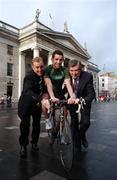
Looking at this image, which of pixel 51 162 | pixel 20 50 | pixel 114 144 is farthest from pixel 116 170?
pixel 20 50

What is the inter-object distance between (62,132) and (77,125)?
118 cm

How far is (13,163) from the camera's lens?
3.91 meters

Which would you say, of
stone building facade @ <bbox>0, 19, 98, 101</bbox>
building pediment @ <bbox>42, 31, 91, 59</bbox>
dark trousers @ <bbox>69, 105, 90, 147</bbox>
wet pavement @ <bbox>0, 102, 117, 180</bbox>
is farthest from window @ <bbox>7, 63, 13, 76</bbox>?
dark trousers @ <bbox>69, 105, 90, 147</bbox>

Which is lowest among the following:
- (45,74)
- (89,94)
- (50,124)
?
(50,124)

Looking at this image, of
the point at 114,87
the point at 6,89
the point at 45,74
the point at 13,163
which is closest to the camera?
the point at 13,163

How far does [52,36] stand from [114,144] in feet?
128

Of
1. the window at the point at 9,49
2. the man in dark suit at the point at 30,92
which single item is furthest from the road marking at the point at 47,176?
the window at the point at 9,49

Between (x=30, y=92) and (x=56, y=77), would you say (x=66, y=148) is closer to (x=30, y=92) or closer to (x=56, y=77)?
(x=30, y=92)

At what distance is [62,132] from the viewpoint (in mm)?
3688

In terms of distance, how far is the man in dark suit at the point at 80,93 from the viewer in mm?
4359

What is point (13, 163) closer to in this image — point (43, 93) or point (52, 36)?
point (43, 93)

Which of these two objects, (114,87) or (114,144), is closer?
(114,144)

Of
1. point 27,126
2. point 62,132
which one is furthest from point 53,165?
point 27,126

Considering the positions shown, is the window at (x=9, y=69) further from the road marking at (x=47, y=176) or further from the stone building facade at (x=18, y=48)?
the road marking at (x=47, y=176)
